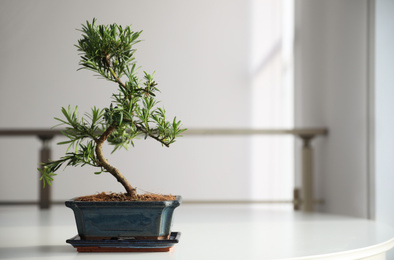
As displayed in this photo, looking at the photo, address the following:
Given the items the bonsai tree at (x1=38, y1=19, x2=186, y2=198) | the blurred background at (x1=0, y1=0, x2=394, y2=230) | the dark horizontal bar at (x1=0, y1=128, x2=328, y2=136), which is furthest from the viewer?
the blurred background at (x1=0, y1=0, x2=394, y2=230)

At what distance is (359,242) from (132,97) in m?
0.71

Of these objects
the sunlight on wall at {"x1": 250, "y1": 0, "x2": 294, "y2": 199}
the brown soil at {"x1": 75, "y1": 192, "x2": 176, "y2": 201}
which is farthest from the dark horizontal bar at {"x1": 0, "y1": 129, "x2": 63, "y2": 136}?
the sunlight on wall at {"x1": 250, "y1": 0, "x2": 294, "y2": 199}

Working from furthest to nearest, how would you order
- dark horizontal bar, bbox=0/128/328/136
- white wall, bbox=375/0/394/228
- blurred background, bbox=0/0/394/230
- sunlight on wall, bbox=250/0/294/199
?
1. blurred background, bbox=0/0/394/230
2. sunlight on wall, bbox=250/0/294/199
3. dark horizontal bar, bbox=0/128/328/136
4. white wall, bbox=375/0/394/228

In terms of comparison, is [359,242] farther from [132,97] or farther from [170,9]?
[170,9]

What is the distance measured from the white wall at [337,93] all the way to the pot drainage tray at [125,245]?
1373mm

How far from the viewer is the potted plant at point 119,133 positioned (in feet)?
3.70

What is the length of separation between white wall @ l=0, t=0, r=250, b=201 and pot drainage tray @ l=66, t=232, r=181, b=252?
3650mm

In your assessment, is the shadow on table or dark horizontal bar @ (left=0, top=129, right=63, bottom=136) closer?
the shadow on table

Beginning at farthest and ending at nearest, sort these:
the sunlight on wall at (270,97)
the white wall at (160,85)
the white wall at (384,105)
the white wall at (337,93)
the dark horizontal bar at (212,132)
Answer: the white wall at (160,85), the sunlight on wall at (270,97), the dark horizontal bar at (212,132), the white wall at (337,93), the white wall at (384,105)

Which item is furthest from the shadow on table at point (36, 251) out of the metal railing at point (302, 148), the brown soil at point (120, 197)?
the metal railing at point (302, 148)

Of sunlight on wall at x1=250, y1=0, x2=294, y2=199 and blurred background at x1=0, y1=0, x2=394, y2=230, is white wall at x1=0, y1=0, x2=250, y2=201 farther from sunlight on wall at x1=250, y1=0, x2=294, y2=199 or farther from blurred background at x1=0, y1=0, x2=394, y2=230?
sunlight on wall at x1=250, y1=0, x2=294, y2=199

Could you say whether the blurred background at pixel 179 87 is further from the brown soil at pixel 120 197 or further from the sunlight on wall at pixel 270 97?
the brown soil at pixel 120 197

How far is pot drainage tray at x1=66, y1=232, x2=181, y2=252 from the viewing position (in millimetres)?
1158

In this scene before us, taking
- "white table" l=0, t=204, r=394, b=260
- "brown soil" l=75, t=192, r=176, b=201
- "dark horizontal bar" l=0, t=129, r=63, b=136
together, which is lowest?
"white table" l=0, t=204, r=394, b=260
